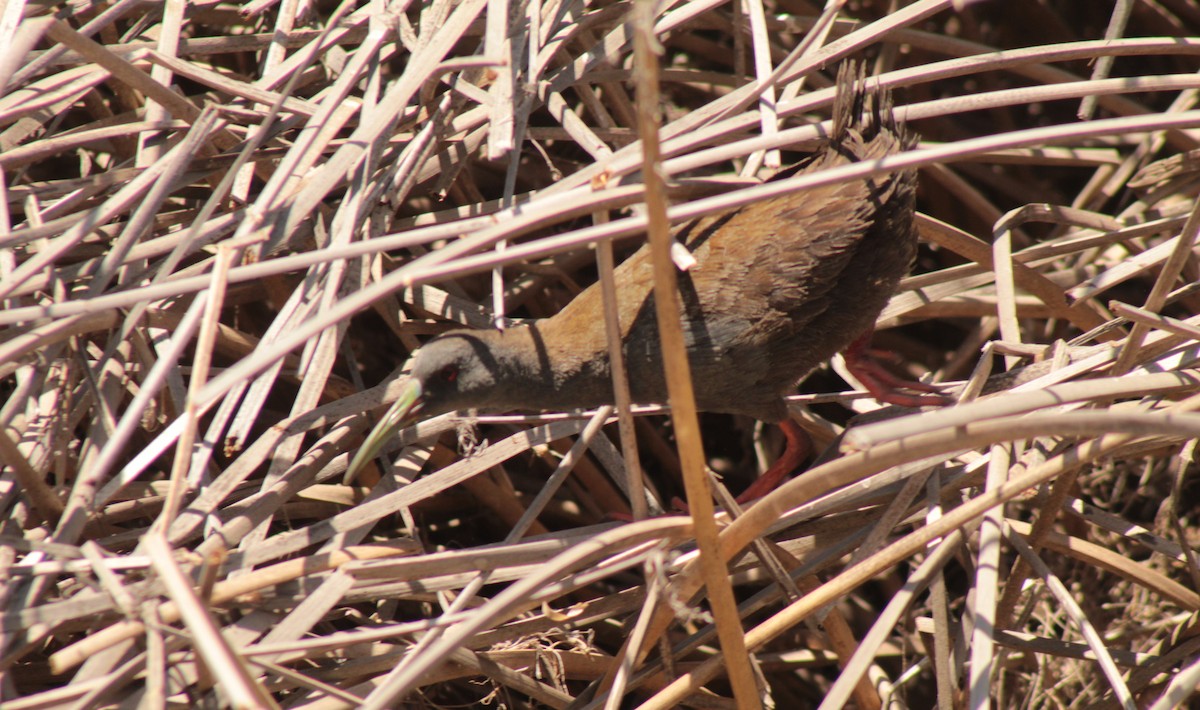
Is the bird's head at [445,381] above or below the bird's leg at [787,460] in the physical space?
above

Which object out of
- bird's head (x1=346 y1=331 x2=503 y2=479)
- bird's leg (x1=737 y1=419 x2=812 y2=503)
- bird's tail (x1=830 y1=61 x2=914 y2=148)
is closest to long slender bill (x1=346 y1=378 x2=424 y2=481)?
bird's head (x1=346 y1=331 x2=503 y2=479)

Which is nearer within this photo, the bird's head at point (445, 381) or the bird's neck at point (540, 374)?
the bird's head at point (445, 381)

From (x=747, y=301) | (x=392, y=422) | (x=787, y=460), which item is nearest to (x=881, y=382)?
(x=787, y=460)

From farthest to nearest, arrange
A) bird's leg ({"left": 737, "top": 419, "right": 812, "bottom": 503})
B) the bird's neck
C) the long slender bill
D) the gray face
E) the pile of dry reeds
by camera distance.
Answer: bird's leg ({"left": 737, "top": 419, "right": 812, "bottom": 503})
the bird's neck
the gray face
the long slender bill
the pile of dry reeds

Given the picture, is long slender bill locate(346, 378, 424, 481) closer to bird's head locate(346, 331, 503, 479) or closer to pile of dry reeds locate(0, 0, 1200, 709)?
bird's head locate(346, 331, 503, 479)

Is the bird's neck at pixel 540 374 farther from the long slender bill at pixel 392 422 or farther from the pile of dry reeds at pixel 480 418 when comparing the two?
the long slender bill at pixel 392 422

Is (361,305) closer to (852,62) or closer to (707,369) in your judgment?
(707,369)

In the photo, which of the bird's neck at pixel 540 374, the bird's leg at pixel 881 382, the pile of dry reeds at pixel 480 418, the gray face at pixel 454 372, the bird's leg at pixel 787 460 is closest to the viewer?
the pile of dry reeds at pixel 480 418

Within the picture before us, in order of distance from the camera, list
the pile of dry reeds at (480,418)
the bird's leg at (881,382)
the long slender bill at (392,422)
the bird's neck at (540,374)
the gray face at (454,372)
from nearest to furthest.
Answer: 1. the pile of dry reeds at (480,418)
2. the long slender bill at (392,422)
3. the gray face at (454,372)
4. the bird's neck at (540,374)
5. the bird's leg at (881,382)

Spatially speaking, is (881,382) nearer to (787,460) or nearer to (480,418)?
(787,460)

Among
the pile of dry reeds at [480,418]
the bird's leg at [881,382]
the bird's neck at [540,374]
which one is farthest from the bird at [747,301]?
the bird's leg at [881,382]
